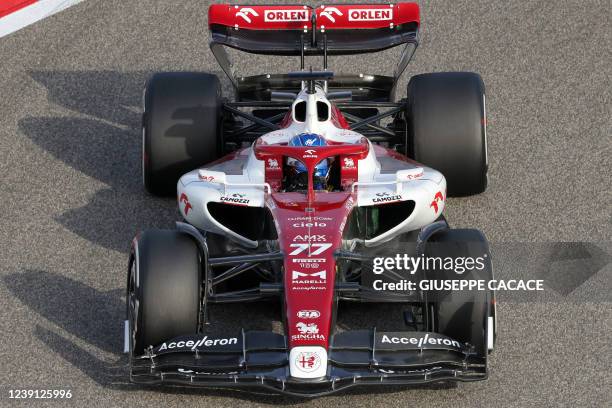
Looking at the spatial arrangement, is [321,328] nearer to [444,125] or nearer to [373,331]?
[373,331]

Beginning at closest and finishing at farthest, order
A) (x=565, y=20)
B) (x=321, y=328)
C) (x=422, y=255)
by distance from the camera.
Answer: (x=321, y=328) < (x=422, y=255) < (x=565, y=20)

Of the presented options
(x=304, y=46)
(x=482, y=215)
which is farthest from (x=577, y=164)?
(x=304, y=46)

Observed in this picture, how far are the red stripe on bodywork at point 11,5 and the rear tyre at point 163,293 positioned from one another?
762cm

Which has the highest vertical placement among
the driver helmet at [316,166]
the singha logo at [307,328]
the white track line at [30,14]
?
the driver helmet at [316,166]

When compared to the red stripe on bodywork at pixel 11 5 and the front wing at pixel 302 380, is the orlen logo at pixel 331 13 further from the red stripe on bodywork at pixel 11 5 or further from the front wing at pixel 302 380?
the red stripe on bodywork at pixel 11 5

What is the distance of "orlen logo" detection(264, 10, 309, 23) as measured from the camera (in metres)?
14.5

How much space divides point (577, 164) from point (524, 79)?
6.24 feet

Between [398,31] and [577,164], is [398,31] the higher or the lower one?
the higher one

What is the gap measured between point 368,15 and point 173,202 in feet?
8.01

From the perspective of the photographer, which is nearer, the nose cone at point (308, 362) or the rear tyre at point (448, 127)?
the nose cone at point (308, 362)

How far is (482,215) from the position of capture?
1432 centimetres

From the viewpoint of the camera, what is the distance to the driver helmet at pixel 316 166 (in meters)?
12.6

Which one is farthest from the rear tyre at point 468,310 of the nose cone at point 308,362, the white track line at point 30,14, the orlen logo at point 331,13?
the white track line at point 30,14

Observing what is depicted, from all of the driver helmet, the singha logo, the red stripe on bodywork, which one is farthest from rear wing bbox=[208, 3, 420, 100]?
the red stripe on bodywork
